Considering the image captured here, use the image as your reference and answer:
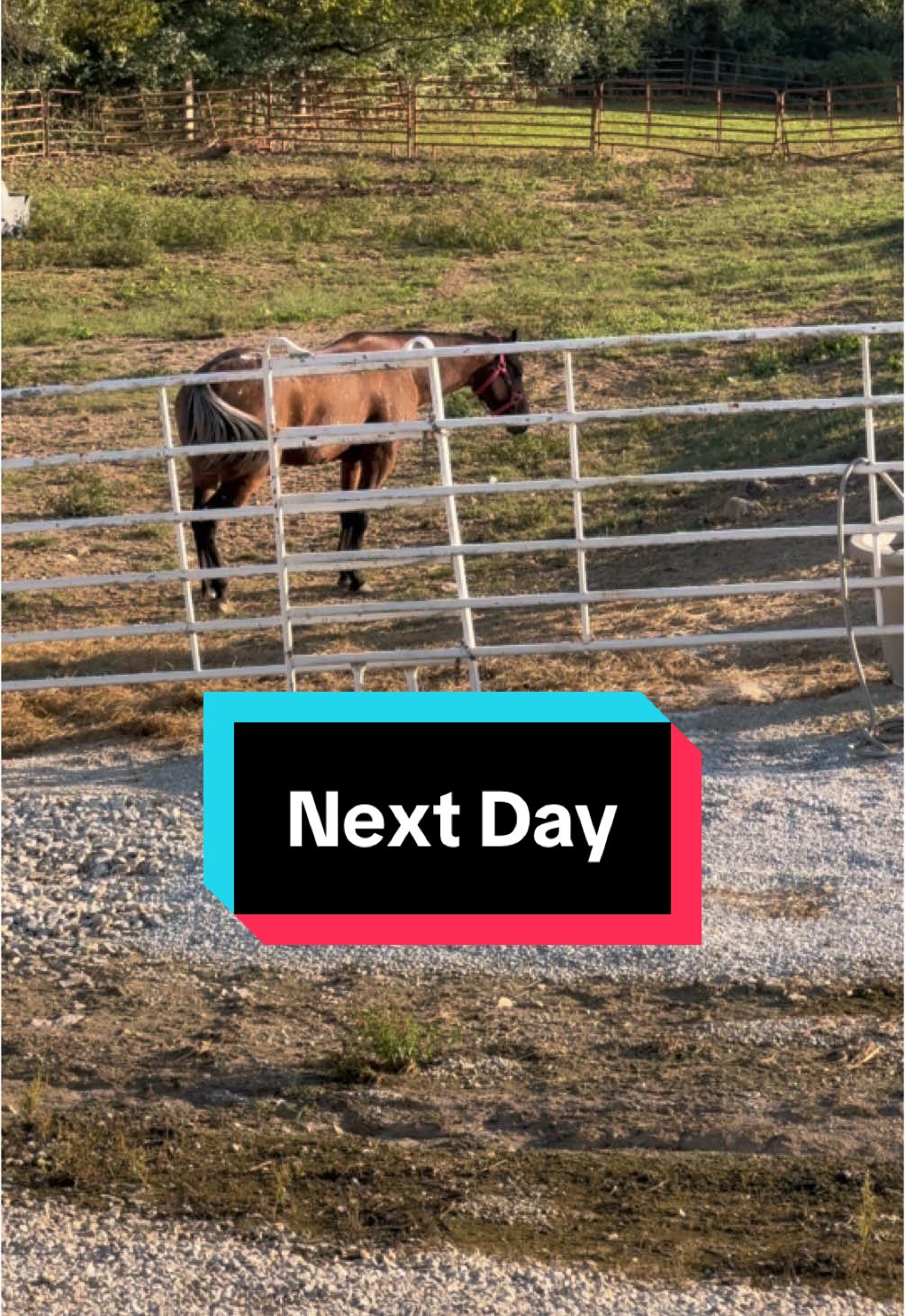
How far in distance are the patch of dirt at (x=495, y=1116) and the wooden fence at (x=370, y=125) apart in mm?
23226

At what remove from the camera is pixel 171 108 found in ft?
93.9

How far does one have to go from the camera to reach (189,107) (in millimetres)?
27812

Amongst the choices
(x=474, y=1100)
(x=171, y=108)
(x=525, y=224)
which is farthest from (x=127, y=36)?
(x=474, y=1100)

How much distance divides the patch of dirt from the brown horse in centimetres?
412

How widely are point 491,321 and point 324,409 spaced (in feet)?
Result: 20.8

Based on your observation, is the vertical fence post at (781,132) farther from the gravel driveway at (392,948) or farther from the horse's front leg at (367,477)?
the gravel driveway at (392,948)

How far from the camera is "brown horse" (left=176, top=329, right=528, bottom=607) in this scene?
8602 millimetres

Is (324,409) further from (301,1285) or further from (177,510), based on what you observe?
(301,1285)

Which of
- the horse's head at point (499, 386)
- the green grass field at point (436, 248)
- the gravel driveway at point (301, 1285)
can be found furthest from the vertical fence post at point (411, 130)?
the gravel driveway at point (301, 1285)

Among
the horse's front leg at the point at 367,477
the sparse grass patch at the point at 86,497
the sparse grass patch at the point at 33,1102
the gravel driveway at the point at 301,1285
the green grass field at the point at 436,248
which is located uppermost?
the green grass field at the point at 436,248

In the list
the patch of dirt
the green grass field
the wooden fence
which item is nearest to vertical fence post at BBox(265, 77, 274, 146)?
the wooden fence

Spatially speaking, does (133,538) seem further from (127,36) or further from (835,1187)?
(127,36)

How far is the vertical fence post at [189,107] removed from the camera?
27.8m

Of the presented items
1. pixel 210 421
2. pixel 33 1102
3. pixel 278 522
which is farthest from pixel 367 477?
pixel 33 1102
